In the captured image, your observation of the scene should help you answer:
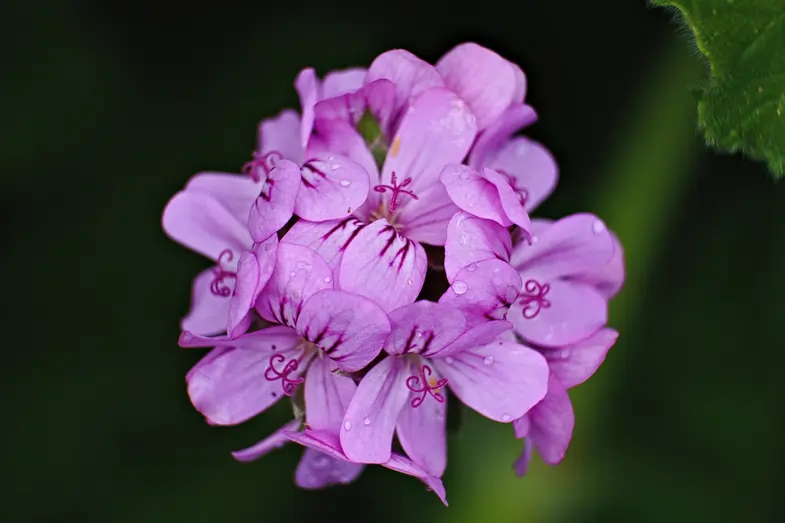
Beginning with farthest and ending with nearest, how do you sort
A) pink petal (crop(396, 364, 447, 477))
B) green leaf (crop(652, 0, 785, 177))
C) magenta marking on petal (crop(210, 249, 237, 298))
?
magenta marking on petal (crop(210, 249, 237, 298)) → pink petal (crop(396, 364, 447, 477)) → green leaf (crop(652, 0, 785, 177))

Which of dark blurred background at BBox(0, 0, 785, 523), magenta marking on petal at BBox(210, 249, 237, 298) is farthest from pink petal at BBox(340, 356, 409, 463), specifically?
dark blurred background at BBox(0, 0, 785, 523)

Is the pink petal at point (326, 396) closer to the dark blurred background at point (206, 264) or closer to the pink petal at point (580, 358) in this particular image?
the pink petal at point (580, 358)

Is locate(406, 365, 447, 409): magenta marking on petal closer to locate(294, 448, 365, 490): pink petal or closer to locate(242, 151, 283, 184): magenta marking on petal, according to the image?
locate(294, 448, 365, 490): pink petal

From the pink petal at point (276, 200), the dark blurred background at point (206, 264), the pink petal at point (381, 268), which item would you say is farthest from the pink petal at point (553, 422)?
the dark blurred background at point (206, 264)

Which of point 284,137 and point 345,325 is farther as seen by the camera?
point 284,137

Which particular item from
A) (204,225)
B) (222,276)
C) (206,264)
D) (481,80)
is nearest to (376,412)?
(222,276)

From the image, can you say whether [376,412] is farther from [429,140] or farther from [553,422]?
[429,140]
